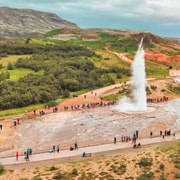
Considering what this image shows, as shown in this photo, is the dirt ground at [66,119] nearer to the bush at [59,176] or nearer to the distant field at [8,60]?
the bush at [59,176]

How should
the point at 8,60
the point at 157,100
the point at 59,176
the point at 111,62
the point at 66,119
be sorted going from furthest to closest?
the point at 111,62
the point at 8,60
the point at 157,100
the point at 66,119
the point at 59,176

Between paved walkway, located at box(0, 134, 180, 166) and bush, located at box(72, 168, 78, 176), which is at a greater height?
bush, located at box(72, 168, 78, 176)

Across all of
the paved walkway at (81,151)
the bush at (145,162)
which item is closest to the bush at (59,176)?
the bush at (145,162)

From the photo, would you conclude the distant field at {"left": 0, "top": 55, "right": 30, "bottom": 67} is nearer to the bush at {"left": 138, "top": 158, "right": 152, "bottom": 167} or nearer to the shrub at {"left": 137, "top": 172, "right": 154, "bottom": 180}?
the bush at {"left": 138, "top": 158, "right": 152, "bottom": 167}

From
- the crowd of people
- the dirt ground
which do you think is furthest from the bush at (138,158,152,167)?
the crowd of people

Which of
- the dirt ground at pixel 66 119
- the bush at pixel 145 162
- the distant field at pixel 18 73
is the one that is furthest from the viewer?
the distant field at pixel 18 73

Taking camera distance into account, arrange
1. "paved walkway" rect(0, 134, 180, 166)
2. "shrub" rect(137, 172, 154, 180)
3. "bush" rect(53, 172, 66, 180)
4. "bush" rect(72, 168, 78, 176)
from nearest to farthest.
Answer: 1. "shrub" rect(137, 172, 154, 180)
2. "bush" rect(53, 172, 66, 180)
3. "bush" rect(72, 168, 78, 176)
4. "paved walkway" rect(0, 134, 180, 166)

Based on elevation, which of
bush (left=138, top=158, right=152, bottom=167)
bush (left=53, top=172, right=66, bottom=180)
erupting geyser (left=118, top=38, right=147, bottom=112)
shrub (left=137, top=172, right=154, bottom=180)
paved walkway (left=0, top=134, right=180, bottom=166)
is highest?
erupting geyser (left=118, top=38, right=147, bottom=112)

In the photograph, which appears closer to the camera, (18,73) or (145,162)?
(145,162)

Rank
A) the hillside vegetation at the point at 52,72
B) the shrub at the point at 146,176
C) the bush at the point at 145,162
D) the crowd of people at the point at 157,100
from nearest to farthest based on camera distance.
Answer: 1. the shrub at the point at 146,176
2. the bush at the point at 145,162
3. the crowd of people at the point at 157,100
4. the hillside vegetation at the point at 52,72

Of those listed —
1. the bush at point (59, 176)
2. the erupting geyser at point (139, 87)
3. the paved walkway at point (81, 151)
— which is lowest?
the paved walkway at point (81, 151)

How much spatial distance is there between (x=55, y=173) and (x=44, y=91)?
45.3 m

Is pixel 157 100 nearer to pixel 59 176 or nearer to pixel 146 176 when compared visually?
pixel 146 176

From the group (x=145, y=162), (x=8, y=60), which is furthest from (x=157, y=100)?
(x=8, y=60)
